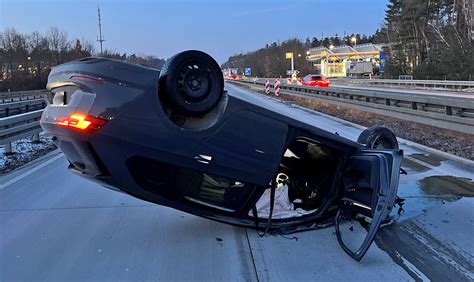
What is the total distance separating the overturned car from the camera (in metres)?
3.91

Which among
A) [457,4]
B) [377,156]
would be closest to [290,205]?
[377,156]

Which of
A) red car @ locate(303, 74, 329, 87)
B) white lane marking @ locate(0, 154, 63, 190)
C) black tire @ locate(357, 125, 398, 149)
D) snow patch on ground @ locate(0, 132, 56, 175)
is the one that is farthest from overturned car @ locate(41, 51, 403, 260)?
red car @ locate(303, 74, 329, 87)

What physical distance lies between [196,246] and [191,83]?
1531 mm

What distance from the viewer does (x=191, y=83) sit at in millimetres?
4168

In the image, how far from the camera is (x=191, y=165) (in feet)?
13.5

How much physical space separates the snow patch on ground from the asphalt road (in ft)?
10.6

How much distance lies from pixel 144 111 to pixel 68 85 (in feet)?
2.41

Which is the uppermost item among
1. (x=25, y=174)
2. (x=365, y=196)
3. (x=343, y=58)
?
(x=343, y=58)

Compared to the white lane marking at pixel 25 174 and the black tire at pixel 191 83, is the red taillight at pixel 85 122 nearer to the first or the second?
the black tire at pixel 191 83

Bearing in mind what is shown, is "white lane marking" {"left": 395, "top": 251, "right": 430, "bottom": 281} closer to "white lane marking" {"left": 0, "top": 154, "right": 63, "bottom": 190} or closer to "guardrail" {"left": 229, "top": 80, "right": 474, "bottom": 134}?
"white lane marking" {"left": 0, "top": 154, "right": 63, "bottom": 190}

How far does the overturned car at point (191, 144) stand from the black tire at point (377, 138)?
2.58 ft

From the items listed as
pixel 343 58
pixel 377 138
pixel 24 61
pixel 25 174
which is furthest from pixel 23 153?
pixel 343 58

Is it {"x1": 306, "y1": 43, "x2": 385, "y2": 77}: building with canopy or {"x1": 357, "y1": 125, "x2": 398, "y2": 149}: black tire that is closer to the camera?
{"x1": 357, "y1": 125, "x2": 398, "y2": 149}: black tire

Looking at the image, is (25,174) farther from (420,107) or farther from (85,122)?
(420,107)
